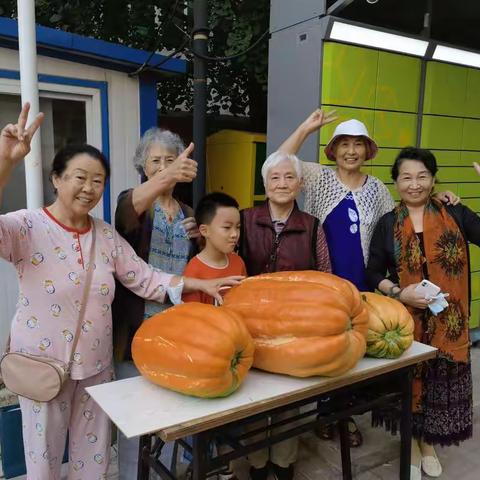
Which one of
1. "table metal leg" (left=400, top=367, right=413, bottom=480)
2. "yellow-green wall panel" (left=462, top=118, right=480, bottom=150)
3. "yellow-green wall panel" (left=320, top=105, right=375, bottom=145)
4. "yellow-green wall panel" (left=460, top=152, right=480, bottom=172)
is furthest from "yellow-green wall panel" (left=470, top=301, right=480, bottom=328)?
"table metal leg" (left=400, top=367, right=413, bottom=480)

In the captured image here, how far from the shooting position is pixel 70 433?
82.4 inches

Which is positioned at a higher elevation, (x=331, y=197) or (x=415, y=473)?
(x=331, y=197)

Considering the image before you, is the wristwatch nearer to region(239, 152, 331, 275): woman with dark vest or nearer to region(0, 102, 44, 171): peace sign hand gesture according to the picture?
region(239, 152, 331, 275): woman with dark vest

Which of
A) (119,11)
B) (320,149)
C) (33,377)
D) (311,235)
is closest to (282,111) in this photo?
(320,149)

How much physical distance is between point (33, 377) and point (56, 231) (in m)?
0.59

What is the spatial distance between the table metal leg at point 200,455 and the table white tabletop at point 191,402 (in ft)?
0.46

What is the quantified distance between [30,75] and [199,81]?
1308 mm

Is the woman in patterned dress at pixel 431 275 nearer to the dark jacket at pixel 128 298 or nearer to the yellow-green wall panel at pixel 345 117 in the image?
the yellow-green wall panel at pixel 345 117

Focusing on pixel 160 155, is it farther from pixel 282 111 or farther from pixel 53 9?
pixel 53 9

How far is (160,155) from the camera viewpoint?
2318 mm

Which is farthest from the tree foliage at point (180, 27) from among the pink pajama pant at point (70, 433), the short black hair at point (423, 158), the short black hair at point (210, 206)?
the pink pajama pant at point (70, 433)

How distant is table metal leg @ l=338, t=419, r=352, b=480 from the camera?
2600 mm

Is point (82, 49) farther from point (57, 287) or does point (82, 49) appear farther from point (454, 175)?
point (454, 175)

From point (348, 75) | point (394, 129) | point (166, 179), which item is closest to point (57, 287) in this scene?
point (166, 179)
